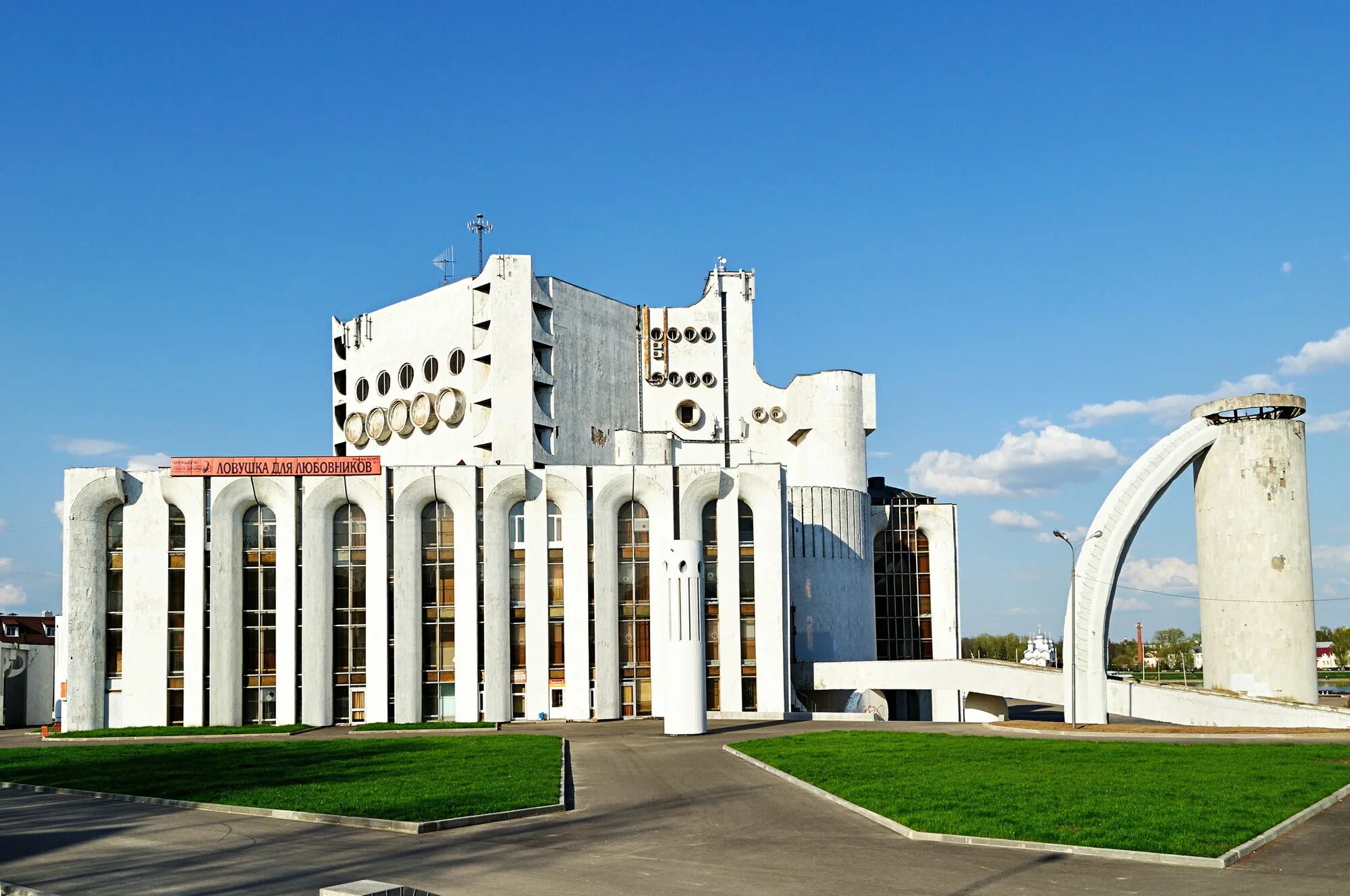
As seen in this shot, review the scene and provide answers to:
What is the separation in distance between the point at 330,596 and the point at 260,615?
13.5 ft

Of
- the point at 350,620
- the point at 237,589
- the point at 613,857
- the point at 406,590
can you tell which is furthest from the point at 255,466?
the point at 613,857

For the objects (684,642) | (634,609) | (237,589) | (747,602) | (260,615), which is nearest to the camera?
(684,642)

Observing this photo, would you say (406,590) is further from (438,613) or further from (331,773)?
(331,773)

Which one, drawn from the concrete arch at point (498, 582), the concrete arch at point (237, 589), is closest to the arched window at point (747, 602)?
the concrete arch at point (498, 582)

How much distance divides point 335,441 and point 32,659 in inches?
1017

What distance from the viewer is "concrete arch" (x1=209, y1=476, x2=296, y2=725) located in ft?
208

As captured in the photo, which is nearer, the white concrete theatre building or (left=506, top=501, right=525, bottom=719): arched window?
the white concrete theatre building

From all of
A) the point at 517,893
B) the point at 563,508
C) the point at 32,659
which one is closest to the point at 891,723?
the point at 563,508

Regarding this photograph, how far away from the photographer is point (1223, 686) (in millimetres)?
60188

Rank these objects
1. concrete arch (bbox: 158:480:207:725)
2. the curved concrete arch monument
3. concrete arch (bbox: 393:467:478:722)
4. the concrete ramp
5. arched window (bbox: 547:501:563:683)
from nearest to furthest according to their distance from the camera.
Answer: the concrete ramp < the curved concrete arch monument < concrete arch (bbox: 158:480:207:725) < concrete arch (bbox: 393:467:478:722) < arched window (bbox: 547:501:563:683)

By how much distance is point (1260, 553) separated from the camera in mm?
58750

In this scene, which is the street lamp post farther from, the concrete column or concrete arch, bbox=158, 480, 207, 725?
concrete arch, bbox=158, 480, 207, 725

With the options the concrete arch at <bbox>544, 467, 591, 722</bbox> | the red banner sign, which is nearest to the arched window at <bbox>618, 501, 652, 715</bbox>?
the concrete arch at <bbox>544, 467, 591, 722</bbox>

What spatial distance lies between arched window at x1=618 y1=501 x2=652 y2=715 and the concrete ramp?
1222 cm
